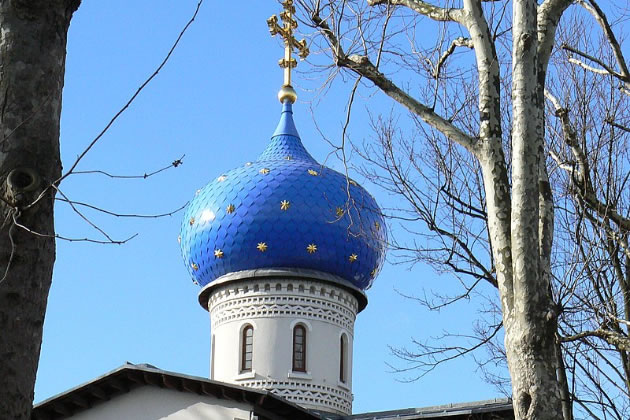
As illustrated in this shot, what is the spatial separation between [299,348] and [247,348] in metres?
1.12

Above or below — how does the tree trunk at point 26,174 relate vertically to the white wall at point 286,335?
below

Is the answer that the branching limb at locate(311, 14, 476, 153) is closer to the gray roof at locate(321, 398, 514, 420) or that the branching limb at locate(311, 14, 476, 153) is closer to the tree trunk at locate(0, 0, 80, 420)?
the tree trunk at locate(0, 0, 80, 420)

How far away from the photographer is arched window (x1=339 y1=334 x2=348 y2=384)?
22156 millimetres

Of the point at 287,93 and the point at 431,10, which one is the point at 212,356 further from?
the point at 431,10

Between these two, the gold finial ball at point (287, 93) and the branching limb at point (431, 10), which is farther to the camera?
the gold finial ball at point (287, 93)

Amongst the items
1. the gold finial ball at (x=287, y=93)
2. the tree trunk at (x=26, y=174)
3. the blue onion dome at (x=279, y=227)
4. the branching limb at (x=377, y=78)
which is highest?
the gold finial ball at (x=287, y=93)

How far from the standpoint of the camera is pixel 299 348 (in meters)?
21.9

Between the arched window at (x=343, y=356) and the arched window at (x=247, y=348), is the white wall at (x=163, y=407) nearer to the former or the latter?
the arched window at (x=247, y=348)

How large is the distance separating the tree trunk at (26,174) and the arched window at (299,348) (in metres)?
18.6

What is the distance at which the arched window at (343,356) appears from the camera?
2216 cm

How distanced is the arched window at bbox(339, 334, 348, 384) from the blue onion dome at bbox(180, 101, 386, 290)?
1221 mm

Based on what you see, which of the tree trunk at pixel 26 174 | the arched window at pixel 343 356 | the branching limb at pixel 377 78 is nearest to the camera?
the tree trunk at pixel 26 174

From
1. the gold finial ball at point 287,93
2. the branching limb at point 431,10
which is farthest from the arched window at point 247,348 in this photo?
the branching limb at point 431,10

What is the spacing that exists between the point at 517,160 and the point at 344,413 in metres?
16.5
